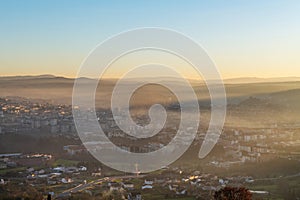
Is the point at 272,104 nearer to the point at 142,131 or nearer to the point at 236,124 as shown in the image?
the point at 236,124

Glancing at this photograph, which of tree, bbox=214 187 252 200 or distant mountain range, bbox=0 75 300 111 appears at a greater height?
distant mountain range, bbox=0 75 300 111

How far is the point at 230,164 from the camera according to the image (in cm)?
1970

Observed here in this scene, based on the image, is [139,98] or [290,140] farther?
[290,140]

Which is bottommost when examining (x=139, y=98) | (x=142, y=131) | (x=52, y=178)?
(x=52, y=178)

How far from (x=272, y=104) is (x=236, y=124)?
5.44m

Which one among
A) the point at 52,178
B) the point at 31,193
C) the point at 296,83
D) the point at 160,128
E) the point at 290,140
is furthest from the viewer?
the point at 296,83

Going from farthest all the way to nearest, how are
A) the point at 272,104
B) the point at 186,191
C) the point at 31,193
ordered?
the point at 272,104 < the point at 186,191 < the point at 31,193

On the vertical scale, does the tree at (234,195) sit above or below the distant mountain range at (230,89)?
below

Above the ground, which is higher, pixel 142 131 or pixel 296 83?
pixel 296 83

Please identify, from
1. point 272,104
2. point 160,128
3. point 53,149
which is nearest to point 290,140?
point 272,104

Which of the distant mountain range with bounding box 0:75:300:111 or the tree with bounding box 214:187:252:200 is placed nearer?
the tree with bounding box 214:187:252:200

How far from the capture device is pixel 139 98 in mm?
22078

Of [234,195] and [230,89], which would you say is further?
[230,89]

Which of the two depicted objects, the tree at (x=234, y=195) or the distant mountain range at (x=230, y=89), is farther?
the distant mountain range at (x=230, y=89)
